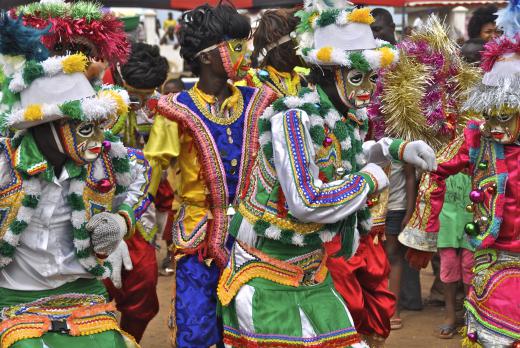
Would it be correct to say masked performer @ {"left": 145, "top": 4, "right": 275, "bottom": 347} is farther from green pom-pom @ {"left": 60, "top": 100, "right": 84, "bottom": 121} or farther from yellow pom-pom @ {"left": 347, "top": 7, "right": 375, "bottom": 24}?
green pom-pom @ {"left": 60, "top": 100, "right": 84, "bottom": 121}

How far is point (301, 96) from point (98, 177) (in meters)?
1.13

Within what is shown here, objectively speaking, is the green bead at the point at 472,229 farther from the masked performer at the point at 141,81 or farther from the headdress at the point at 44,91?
the masked performer at the point at 141,81

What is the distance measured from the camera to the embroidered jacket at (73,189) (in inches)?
179

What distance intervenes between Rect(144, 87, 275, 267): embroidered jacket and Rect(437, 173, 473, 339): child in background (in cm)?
260

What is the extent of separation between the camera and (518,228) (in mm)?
5668

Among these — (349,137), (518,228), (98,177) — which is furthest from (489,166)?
(98,177)

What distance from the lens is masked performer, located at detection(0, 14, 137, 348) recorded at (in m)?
4.48

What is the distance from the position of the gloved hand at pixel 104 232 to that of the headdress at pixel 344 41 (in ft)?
4.52

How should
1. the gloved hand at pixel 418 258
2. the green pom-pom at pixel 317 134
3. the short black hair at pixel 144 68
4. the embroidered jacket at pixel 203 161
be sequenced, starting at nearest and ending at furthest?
the green pom-pom at pixel 317 134
the embroidered jacket at pixel 203 161
the gloved hand at pixel 418 258
the short black hair at pixel 144 68

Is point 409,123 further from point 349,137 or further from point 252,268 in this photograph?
point 252,268

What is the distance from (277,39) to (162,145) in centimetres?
219

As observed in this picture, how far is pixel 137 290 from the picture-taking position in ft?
21.3

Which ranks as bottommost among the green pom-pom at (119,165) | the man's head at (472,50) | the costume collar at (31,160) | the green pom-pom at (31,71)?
the man's head at (472,50)

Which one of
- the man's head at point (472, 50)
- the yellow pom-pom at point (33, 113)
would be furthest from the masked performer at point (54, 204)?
the man's head at point (472, 50)
